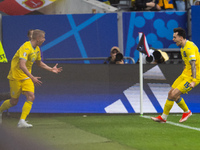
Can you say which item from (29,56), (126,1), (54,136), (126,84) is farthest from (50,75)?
(126,1)

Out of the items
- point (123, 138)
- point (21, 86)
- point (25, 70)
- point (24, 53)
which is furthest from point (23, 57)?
point (123, 138)

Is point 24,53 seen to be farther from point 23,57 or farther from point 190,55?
point 190,55

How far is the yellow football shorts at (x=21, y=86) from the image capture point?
771 cm

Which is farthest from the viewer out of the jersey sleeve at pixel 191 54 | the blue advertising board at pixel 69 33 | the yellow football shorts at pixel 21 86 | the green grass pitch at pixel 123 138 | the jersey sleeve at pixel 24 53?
the blue advertising board at pixel 69 33

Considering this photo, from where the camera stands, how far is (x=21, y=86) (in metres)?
7.83

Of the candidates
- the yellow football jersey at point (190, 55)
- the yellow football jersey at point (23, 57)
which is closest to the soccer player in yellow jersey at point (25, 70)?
the yellow football jersey at point (23, 57)

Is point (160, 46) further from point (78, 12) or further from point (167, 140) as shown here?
point (167, 140)

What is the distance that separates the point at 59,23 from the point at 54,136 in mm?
9976

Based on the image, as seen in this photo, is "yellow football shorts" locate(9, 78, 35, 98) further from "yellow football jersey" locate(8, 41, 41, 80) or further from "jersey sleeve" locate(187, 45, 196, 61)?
"jersey sleeve" locate(187, 45, 196, 61)

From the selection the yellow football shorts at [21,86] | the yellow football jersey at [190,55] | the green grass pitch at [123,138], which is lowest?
the green grass pitch at [123,138]

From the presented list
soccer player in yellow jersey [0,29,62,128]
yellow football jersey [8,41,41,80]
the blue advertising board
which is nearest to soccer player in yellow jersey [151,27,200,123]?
soccer player in yellow jersey [0,29,62,128]

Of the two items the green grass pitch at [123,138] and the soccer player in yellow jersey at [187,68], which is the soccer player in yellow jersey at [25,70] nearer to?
the green grass pitch at [123,138]

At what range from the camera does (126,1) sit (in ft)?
55.5

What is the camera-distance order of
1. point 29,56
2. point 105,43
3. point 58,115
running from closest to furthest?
point 29,56
point 58,115
point 105,43
